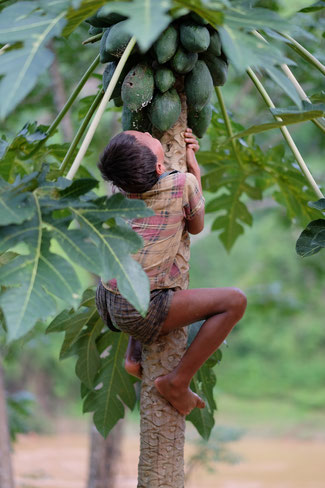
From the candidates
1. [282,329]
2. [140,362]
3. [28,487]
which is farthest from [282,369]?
[140,362]

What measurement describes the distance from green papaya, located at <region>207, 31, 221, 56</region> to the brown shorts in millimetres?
748

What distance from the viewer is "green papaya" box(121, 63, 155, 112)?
199cm

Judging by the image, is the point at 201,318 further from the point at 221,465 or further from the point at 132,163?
the point at 221,465

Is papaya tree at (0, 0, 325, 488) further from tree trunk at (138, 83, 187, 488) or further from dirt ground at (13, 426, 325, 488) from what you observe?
dirt ground at (13, 426, 325, 488)

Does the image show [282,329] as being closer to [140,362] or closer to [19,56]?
[140,362]

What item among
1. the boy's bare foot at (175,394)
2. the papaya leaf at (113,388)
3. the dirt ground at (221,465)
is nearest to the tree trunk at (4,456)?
the papaya leaf at (113,388)

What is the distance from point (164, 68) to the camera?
203 cm

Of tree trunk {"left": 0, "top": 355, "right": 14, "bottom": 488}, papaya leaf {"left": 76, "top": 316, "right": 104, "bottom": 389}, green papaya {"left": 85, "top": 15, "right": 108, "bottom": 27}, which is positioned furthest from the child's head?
tree trunk {"left": 0, "top": 355, "right": 14, "bottom": 488}

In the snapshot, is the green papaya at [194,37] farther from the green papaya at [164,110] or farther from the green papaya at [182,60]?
the green papaya at [164,110]

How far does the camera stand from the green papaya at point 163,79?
6.58ft

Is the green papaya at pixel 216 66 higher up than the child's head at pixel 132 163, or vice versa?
the green papaya at pixel 216 66

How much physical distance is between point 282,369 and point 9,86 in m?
11.7

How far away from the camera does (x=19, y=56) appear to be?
147 centimetres

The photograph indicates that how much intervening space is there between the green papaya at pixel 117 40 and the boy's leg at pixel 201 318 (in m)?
0.73
